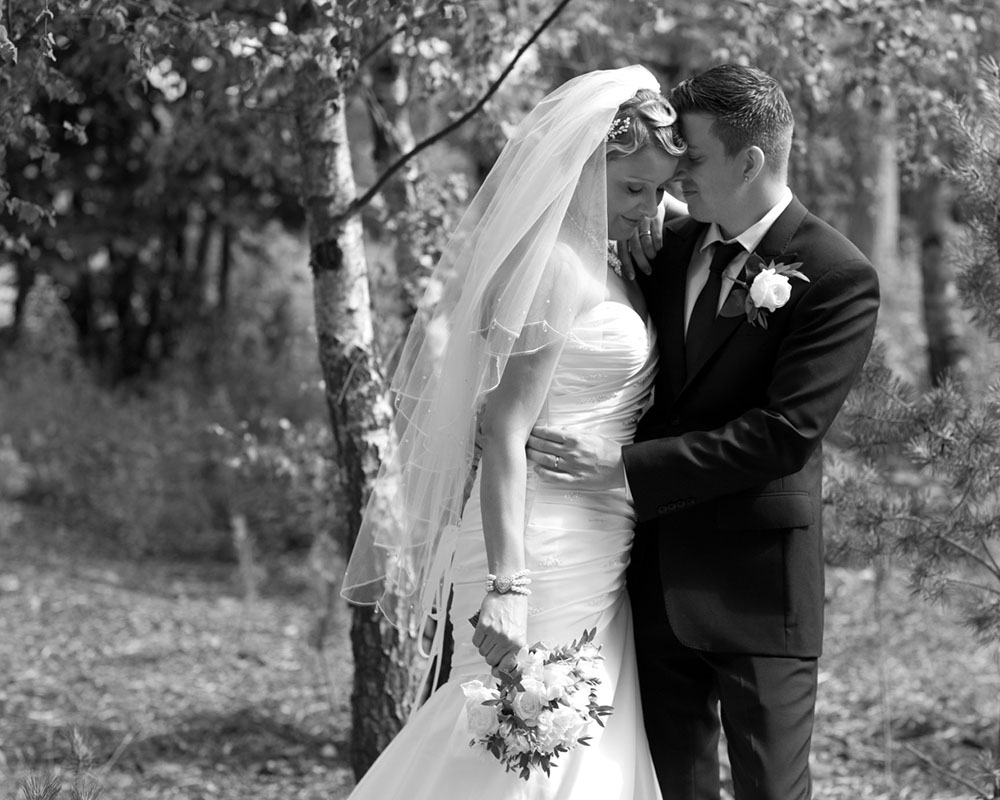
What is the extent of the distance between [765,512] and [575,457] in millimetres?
443

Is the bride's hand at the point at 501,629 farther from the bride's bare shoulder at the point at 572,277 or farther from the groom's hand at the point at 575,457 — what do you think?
the bride's bare shoulder at the point at 572,277

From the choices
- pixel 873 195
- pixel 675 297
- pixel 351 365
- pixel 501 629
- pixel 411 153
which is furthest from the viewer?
pixel 873 195

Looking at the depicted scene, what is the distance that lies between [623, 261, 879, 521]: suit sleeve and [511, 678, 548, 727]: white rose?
0.54 meters

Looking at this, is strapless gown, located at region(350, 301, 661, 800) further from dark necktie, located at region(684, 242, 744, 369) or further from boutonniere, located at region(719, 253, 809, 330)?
boutonniere, located at region(719, 253, 809, 330)

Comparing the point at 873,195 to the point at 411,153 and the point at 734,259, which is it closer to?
the point at 411,153

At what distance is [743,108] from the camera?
271 cm

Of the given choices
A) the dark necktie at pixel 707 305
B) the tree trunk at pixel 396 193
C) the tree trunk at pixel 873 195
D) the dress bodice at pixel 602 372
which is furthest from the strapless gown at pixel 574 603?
the tree trunk at pixel 873 195

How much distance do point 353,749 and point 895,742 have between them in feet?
7.22

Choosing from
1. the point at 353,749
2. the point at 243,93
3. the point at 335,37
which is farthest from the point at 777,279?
the point at 353,749

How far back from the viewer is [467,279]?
2877 mm

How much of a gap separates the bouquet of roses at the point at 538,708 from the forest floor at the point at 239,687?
1528 millimetres

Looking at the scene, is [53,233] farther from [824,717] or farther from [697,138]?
[697,138]

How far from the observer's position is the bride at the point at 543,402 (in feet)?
8.91

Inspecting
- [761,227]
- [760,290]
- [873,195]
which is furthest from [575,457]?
[873,195]
